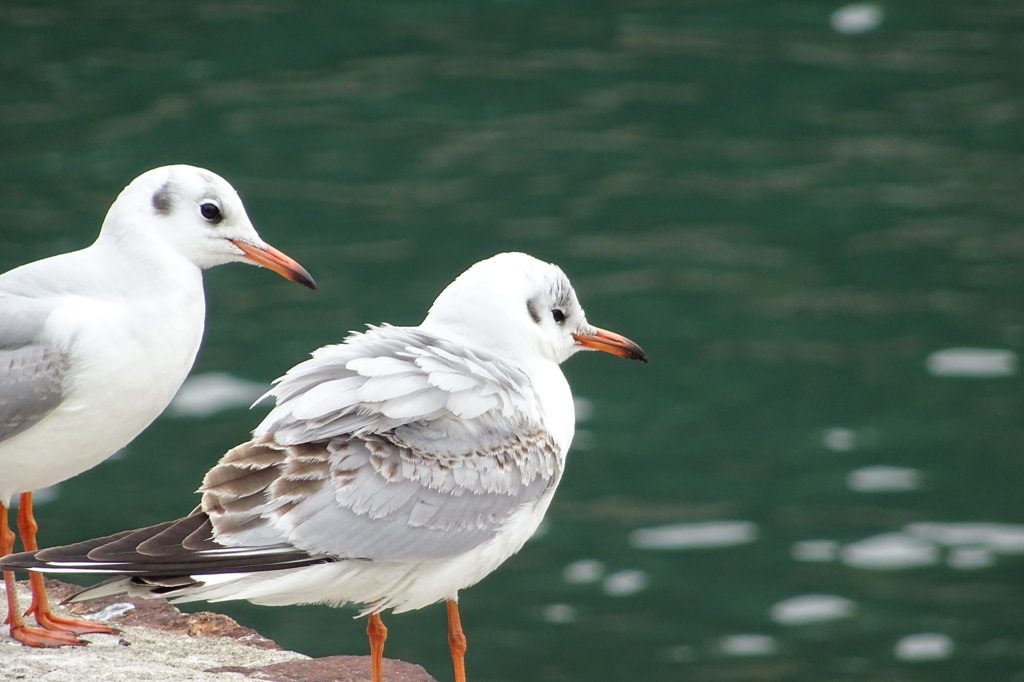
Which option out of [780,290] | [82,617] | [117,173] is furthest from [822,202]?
[82,617]

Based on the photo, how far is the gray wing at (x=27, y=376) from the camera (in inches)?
207

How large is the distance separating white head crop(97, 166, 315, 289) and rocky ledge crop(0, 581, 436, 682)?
138cm

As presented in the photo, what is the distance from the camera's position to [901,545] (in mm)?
10547

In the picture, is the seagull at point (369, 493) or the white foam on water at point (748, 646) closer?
the seagull at point (369, 493)

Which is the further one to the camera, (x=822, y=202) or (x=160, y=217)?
(x=822, y=202)

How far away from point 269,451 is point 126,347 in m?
0.84

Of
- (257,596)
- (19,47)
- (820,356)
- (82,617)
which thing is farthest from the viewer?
(19,47)

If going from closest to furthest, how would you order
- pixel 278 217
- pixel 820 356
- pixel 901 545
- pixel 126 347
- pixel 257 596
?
1. pixel 257 596
2. pixel 126 347
3. pixel 901 545
4. pixel 820 356
5. pixel 278 217

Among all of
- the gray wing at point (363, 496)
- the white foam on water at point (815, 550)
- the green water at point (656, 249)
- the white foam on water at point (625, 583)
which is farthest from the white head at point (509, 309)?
the white foam on water at point (815, 550)

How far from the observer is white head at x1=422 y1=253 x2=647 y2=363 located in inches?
217

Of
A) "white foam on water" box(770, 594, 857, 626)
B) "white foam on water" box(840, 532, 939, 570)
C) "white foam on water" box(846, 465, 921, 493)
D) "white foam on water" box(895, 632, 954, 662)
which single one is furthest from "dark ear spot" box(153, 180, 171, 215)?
"white foam on water" box(846, 465, 921, 493)

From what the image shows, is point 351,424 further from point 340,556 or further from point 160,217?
point 160,217

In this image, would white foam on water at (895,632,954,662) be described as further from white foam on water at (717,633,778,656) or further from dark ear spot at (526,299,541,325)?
dark ear spot at (526,299,541,325)

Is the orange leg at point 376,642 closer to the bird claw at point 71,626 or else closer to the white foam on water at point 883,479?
the bird claw at point 71,626
